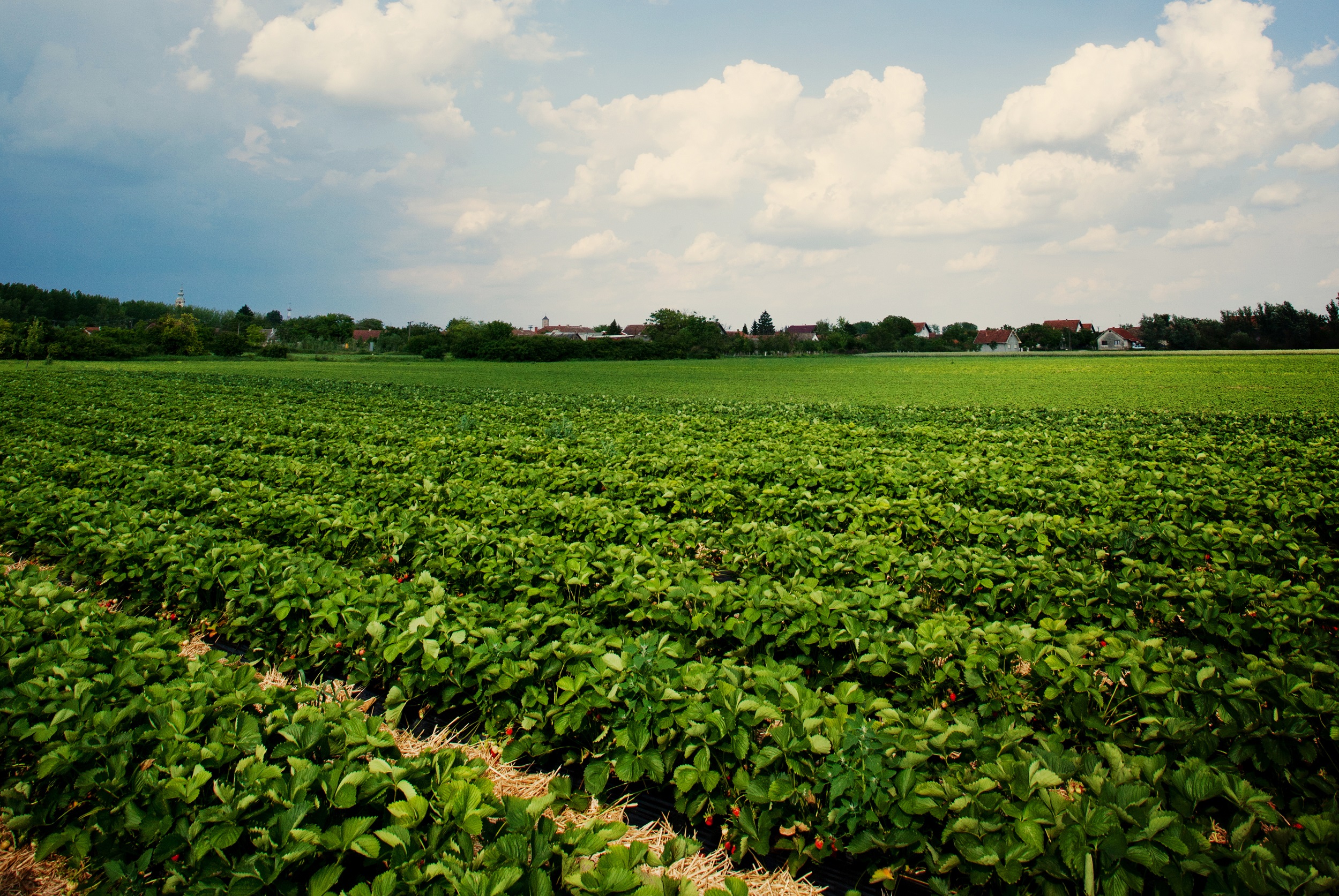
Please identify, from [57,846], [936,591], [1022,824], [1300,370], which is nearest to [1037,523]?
[936,591]

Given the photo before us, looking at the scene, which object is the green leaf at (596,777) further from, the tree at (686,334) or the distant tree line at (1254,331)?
the distant tree line at (1254,331)

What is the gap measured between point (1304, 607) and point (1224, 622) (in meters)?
0.45

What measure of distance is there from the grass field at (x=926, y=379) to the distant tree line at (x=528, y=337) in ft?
30.1

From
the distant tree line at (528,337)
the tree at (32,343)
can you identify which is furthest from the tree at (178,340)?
the tree at (32,343)

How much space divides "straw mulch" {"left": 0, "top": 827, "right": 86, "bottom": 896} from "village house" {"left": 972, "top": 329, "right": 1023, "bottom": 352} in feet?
423

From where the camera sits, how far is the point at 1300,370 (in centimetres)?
4550

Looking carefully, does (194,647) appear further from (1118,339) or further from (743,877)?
(1118,339)

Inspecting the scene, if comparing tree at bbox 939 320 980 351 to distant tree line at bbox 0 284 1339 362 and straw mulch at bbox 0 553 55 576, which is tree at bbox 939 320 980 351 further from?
straw mulch at bbox 0 553 55 576

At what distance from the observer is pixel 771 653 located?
4.42 meters

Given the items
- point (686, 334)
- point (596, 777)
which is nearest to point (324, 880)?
point (596, 777)

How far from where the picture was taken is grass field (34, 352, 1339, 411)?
31.0 meters

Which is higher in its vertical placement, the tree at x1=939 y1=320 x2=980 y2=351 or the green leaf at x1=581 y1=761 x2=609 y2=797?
the tree at x1=939 y1=320 x2=980 y2=351

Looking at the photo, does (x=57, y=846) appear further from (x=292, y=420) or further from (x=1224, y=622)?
(x=292, y=420)

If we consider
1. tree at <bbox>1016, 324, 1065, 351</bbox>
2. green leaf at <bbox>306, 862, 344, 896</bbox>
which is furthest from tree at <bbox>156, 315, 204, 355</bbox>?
tree at <bbox>1016, 324, 1065, 351</bbox>
